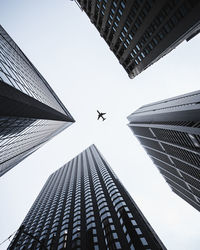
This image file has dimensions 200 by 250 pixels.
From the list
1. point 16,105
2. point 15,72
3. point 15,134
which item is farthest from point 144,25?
point 15,134

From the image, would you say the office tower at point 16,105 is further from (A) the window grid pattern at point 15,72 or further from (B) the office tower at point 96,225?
(B) the office tower at point 96,225

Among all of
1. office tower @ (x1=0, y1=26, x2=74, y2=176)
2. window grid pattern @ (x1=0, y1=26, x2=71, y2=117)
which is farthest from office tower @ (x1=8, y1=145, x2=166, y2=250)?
window grid pattern @ (x1=0, y1=26, x2=71, y2=117)

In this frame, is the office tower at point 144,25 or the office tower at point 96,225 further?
the office tower at point 96,225

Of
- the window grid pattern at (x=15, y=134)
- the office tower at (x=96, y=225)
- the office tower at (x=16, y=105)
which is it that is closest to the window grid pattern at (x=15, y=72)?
the office tower at (x=16, y=105)

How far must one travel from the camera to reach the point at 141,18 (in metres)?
32.6

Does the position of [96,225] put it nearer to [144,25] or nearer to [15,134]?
[15,134]

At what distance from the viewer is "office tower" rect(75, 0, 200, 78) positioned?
88.1 ft

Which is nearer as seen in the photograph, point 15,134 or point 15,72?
point 15,72

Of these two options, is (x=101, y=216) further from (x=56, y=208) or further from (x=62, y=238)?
(x=56, y=208)

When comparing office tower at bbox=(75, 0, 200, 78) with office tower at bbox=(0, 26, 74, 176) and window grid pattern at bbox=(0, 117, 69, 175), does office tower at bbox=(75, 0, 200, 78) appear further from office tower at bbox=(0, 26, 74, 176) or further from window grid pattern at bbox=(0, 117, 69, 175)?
window grid pattern at bbox=(0, 117, 69, 175)

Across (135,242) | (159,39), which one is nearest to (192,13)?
(159,39)

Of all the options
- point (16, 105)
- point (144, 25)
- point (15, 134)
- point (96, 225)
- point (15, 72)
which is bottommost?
point (96, 225)

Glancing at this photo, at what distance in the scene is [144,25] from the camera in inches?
1318

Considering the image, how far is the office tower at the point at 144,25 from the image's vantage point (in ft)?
88.1
